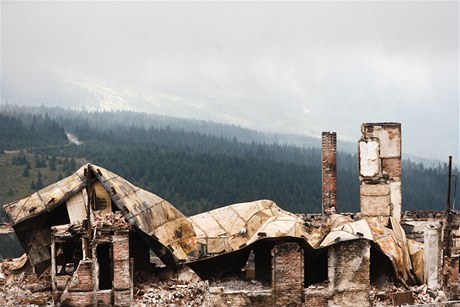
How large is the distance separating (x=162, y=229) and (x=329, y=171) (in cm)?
849

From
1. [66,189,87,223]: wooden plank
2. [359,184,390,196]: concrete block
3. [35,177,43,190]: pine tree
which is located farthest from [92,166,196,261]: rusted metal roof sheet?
[35,177,43,190]: pine tree

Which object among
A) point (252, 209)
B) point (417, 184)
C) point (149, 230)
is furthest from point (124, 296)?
point (417, 184)

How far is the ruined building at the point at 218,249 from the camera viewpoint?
713 inches

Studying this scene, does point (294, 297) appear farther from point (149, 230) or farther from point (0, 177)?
point (0, 177)

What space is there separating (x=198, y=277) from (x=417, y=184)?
102 metres

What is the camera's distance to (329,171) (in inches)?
1019

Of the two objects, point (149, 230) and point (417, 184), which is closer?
point (149, 230)

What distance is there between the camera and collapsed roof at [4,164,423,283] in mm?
18656

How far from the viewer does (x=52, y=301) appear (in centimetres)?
1848

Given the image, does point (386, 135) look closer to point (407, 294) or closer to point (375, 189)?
point (375, 189)

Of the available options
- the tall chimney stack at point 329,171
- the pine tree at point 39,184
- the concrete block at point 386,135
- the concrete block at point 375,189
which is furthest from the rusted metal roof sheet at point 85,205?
the pine tree at point 39,184

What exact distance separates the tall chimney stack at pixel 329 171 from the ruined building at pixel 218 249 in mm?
3770

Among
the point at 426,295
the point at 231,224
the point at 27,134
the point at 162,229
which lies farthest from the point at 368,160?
the point at 27,134

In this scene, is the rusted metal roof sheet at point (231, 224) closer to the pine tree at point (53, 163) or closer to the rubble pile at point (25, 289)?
the rubble pile at point (25, 289)
